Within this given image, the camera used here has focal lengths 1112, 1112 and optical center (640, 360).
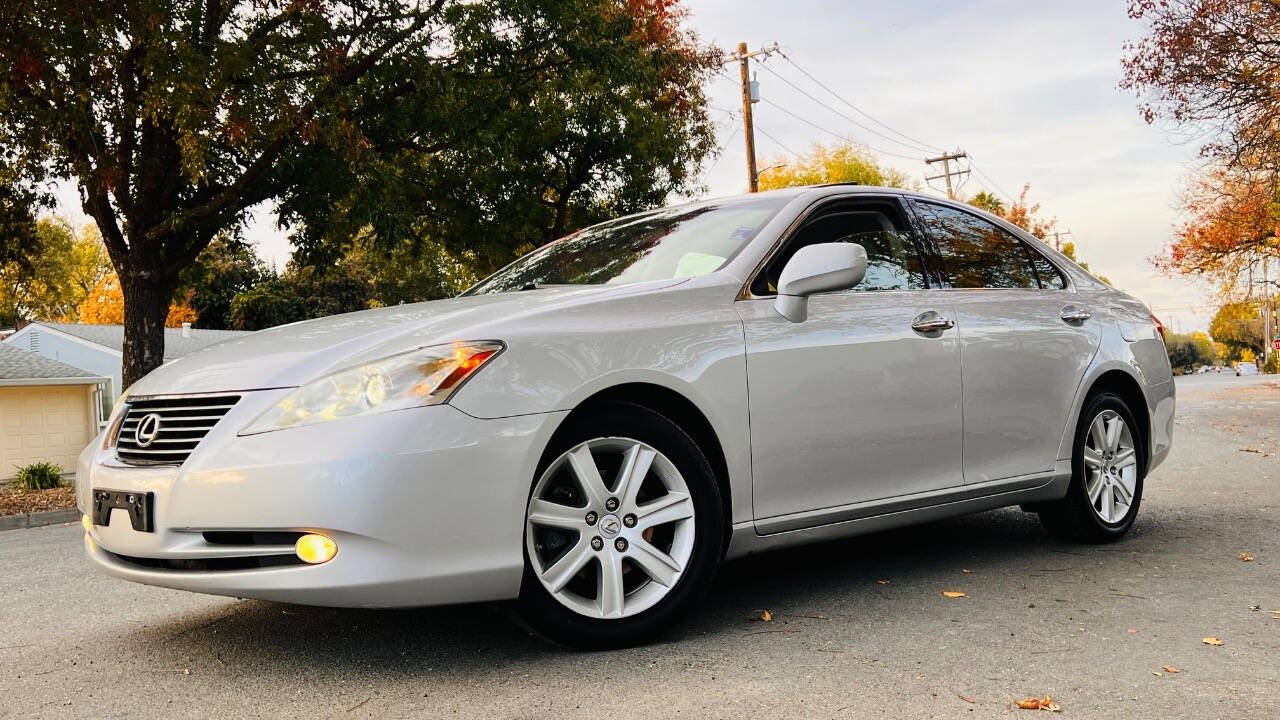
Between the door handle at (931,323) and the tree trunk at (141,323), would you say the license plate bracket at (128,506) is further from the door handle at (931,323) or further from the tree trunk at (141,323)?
the tree trunk at (141,323)

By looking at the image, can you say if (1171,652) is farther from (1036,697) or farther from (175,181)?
(175,181)

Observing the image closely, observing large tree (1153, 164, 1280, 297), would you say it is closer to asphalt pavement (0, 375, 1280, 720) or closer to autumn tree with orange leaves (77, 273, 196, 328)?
asphalt pavement (0, 375, 1280, 720)

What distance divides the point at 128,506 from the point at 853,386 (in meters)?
2.56

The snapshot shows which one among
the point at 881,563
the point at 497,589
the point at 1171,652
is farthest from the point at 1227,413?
the point at 497,589

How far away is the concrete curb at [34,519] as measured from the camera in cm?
1116

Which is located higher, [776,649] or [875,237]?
[875,237]

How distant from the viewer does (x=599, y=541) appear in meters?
3.54

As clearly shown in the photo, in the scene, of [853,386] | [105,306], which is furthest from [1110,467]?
[105,306]

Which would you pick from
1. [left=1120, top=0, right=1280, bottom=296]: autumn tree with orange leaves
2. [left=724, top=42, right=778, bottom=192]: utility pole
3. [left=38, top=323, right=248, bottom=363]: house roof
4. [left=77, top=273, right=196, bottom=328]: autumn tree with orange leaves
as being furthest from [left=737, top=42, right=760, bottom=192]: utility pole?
[left=77, top=273, right=196, bottom=328]: autumn tree with orange leaves

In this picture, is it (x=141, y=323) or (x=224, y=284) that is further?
(x=224, y=284)

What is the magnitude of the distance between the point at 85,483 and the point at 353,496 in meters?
1.30

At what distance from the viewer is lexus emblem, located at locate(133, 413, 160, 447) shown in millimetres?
3520

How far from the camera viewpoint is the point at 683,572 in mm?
3678

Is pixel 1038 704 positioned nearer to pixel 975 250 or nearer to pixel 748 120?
pixel 975 250
